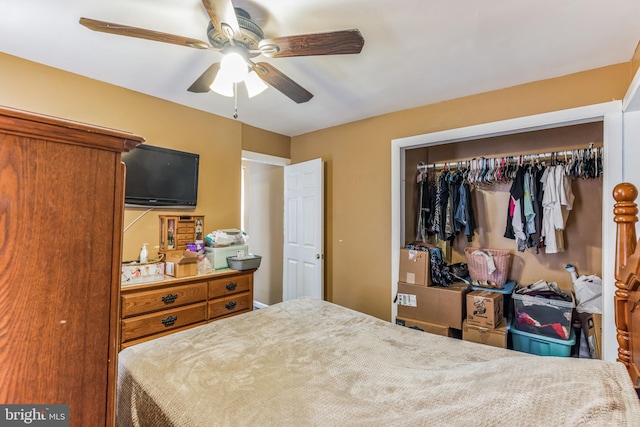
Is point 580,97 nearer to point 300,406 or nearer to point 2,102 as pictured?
point 300,406

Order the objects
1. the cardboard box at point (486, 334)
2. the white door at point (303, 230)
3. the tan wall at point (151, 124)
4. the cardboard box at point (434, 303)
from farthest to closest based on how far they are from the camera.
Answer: the white door at point (303, 230) → the cardboard box at point (434, 303) → the cardboard box at point (486, 334) → the tan wall at point (151, 124)

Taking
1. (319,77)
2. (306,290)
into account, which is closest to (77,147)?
(319,77)

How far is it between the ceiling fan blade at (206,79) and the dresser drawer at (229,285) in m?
1.54

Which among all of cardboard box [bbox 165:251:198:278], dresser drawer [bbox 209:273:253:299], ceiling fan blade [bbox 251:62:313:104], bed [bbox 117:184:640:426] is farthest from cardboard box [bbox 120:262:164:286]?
ceiling fan blade [bbox 251:62:313:104]

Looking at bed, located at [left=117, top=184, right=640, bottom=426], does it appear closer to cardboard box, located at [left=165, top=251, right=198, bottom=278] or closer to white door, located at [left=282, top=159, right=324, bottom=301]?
cardboard box, located at [left=165, top=251, right=198, bottom=278]

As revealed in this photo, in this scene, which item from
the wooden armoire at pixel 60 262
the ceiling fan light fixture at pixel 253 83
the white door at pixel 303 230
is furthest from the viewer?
the white door at pixel 303 230

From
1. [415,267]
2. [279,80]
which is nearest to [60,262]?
[279,80]

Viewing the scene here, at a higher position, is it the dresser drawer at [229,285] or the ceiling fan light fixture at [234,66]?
the ceiling fan light fixture at [234,66]

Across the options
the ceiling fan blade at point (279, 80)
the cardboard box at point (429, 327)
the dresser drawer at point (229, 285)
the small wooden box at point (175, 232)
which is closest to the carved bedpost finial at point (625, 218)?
the cardboard box at point (429, 327)

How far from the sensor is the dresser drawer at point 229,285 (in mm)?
2568

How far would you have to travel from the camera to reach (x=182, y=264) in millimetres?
2412

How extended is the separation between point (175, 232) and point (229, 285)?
2.22 feet

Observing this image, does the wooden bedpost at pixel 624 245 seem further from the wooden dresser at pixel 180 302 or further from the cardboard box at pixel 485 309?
the wooden dresser at pixel 180 302

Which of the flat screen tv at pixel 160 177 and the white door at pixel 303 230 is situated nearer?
the flat screen tv at pixel 160 177
